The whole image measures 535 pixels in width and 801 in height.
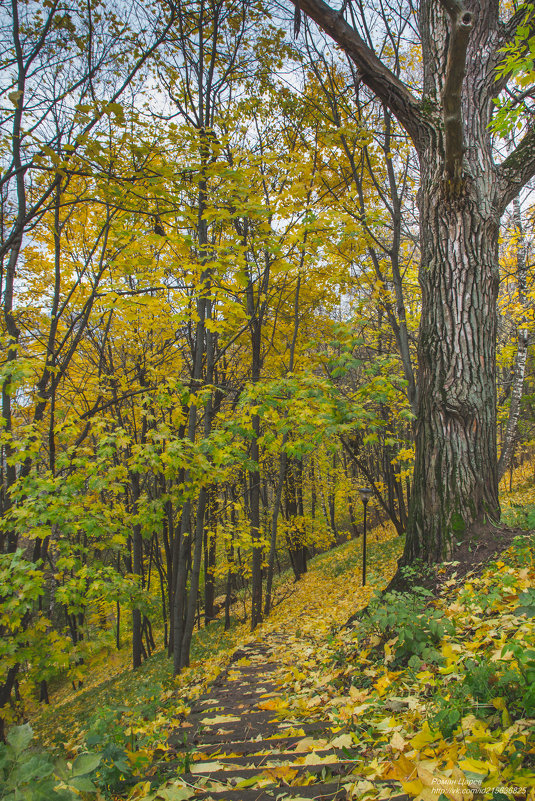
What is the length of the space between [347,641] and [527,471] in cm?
1716

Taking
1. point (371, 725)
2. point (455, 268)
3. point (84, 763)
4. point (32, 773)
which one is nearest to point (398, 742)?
point (371, 725)

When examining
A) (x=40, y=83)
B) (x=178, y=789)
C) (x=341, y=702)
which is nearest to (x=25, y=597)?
(x=178, y=789)

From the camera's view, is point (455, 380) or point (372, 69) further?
point (372, 69)

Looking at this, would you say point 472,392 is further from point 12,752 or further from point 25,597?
point 25,597

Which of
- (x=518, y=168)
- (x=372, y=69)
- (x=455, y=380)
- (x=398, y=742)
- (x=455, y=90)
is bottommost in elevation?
(x=398, y=742)

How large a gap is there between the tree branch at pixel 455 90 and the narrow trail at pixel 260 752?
4213 millimetres

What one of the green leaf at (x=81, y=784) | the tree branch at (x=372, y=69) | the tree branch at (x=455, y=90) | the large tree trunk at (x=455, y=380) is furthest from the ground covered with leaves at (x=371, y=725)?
the tree branch at (x=372, y=69)

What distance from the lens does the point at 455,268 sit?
12.7 feet

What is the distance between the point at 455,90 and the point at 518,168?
1.33m

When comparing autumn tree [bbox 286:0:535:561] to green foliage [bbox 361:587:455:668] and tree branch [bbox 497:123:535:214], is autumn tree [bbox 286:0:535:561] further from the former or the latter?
green foliage [bbox 361:587:455:668]

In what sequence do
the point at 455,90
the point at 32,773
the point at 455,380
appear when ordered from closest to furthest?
the point at 32,773, the point at 455,90, the point at 455,380

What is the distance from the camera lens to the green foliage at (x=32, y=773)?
956 millimetres

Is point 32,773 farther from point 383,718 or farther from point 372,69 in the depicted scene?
point 372,69

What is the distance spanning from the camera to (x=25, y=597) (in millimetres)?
3436
